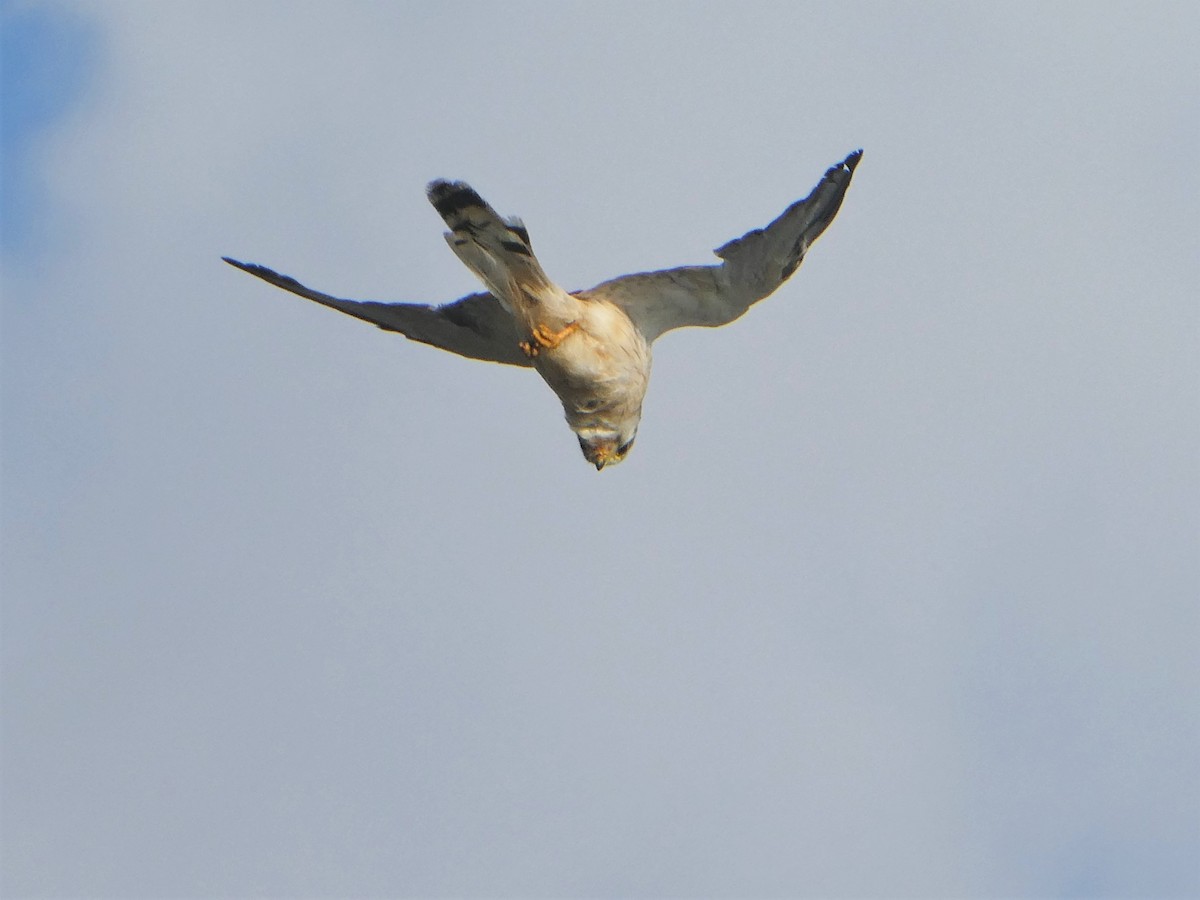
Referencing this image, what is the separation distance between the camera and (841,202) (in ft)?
54.9

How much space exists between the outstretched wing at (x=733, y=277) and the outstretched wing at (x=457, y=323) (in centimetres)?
79

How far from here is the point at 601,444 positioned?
1667 centimetres

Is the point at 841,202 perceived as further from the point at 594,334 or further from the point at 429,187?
the point at 429,187

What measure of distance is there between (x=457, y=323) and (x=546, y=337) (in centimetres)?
149

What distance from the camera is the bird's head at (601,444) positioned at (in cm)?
1662

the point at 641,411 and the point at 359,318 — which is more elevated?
the point at 359,318

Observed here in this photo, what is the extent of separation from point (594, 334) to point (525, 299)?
65cm

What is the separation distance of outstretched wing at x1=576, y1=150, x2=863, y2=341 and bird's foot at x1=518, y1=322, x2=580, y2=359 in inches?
32.2

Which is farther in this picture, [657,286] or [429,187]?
[657,286]

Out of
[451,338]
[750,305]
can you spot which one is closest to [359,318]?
[451,338]

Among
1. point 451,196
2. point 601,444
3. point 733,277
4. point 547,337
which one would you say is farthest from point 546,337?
point 733,277

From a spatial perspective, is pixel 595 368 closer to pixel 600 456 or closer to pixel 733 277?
pixel 600 456

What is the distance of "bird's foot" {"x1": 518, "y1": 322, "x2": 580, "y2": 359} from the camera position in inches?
643

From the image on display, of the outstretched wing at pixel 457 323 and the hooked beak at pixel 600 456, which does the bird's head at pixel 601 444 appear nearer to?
the hooked beak at pixel 600 456
